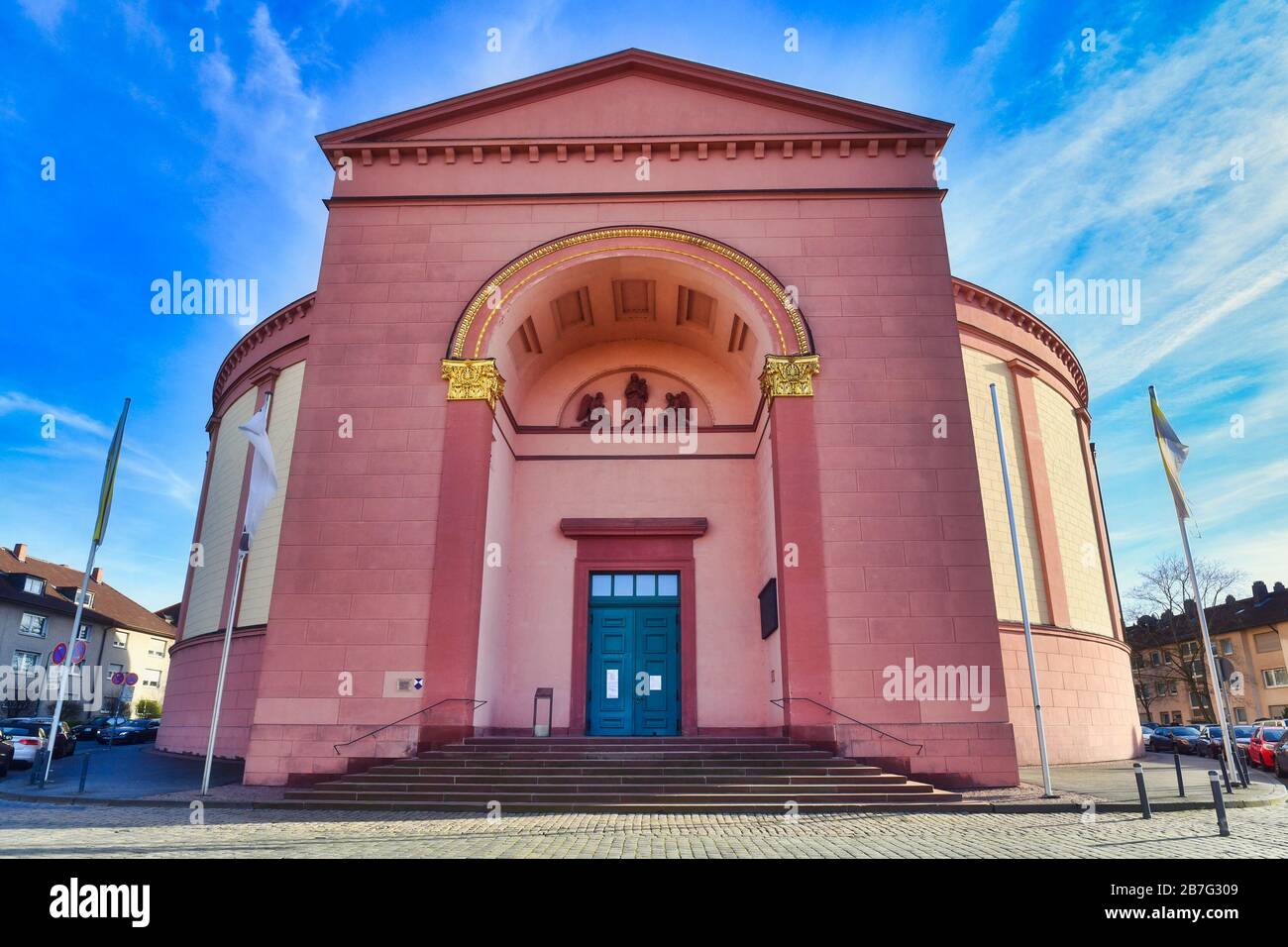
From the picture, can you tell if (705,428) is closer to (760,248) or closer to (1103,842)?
(760,248)

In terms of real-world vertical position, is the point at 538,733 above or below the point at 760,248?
below

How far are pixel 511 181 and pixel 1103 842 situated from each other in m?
15.7

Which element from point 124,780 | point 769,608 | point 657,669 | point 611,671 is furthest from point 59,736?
point 769,608

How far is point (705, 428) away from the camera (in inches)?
727

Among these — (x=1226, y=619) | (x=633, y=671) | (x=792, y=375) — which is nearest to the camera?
(x=792, y=375)

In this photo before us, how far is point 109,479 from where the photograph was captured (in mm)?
17766

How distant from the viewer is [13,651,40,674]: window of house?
40.9m

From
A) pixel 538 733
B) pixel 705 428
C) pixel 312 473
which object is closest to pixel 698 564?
pixel 705 428

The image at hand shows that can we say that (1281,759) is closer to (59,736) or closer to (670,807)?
(670,807)

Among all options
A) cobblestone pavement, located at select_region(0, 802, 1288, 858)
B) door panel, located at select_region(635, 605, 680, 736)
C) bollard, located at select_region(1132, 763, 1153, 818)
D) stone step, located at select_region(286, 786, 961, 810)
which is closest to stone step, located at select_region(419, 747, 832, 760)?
stone step, located at select_region(286, 786, 961, 810)

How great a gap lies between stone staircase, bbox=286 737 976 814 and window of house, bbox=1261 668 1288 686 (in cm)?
5178

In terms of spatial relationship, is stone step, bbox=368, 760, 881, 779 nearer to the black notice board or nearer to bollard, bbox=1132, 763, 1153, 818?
the black notice board

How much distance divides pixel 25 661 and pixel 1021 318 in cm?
5259

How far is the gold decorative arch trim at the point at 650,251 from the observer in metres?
15.3
